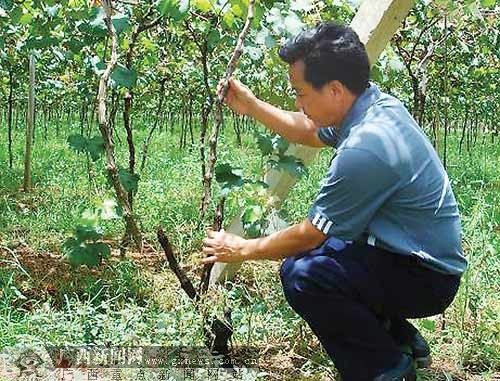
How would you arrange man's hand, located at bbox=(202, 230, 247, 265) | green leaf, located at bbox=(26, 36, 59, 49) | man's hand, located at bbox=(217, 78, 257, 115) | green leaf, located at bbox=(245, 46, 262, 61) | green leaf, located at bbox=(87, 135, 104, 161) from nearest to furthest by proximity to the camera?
man's hand, located at bbox=(202, 230, 247, 265) < man's hand, located at bbox=(217, 78, 257, 115) < green leaf, located at bbox=(87, 135, 104, 161) < green leaf, located at bbox=(245, 46, 262, 61) < green leaf, located at bbox=(26, 36, 59, 49)

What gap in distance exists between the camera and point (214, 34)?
3.20m

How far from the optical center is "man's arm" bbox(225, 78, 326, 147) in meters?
2.75

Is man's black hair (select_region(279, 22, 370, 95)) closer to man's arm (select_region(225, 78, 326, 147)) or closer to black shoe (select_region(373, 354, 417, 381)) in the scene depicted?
man's arm (select_region(225, 78, 326, 147))

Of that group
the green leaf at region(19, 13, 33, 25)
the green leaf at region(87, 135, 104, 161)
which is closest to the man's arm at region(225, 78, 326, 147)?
the green leaf at region(87, 135, 104, 161)

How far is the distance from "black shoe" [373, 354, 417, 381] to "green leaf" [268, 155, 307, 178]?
842 mm

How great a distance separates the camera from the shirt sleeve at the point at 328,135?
102 inches

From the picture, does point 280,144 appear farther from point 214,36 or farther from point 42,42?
point 42,42

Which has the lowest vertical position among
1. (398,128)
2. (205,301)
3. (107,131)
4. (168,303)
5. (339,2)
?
(168,303)

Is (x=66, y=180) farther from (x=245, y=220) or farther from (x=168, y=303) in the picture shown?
(x=245, y=220)

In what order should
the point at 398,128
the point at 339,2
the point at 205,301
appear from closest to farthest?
the point at 398,128, the point at 205,301, the point at 339,2

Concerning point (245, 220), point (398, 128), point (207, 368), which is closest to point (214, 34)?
point (245, 220)

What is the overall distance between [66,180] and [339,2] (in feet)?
12.7

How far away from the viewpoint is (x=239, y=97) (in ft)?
9.09

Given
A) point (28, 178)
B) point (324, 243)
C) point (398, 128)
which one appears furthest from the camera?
point (28, 178)
